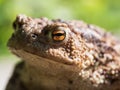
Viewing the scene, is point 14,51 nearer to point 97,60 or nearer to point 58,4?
point 97,60

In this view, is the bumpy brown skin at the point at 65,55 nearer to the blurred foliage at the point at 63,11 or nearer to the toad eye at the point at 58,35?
the toad eye at the point at 58,35

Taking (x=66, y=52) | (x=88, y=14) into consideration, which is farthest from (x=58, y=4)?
(x=66, y=52)

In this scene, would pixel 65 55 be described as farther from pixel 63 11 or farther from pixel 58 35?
pixel 63 11

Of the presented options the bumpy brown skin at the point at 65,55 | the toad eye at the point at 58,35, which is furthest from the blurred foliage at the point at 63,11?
the toad eye at the point at 58,35

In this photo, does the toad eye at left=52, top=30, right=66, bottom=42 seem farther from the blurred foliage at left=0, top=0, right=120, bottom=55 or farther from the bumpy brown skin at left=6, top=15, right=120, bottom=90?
the blurred foliage at left=0, top=0, right=120, bottom=55

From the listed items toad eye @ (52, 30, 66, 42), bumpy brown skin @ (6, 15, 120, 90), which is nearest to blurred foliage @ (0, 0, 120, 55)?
bumpy brown skin @ (6, 15, 120, 90)

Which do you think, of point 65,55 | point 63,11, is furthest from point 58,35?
point 63,11
